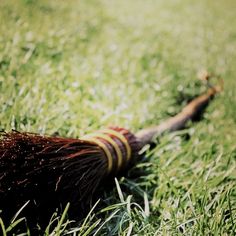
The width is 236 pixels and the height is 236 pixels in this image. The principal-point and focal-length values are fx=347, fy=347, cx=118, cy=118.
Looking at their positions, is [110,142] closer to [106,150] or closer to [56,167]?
[106,150]

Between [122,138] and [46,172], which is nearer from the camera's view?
[46,172]

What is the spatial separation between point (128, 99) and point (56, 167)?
1.46 m

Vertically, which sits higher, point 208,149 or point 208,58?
point 208,58

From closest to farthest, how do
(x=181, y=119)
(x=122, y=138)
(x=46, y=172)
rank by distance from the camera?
1. (x=46, y=172)
2. (x=122, y=138)
3. (x=181, y=119)

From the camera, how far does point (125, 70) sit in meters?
3.61

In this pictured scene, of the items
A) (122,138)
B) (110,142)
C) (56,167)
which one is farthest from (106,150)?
(56,167)

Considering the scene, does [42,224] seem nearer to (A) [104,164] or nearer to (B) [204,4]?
(A) [104,164]

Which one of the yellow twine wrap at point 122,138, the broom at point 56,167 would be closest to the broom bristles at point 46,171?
the broom at point 56,167

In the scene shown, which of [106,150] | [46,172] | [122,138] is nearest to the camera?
[46,172]

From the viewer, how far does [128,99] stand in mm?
3104

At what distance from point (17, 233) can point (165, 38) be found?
165 inches

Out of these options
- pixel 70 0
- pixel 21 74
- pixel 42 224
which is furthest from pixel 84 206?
pixel 70 0

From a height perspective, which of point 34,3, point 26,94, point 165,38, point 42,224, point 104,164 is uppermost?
point 34,3

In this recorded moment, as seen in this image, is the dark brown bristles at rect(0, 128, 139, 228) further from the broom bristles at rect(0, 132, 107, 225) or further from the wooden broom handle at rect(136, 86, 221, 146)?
the wooden broom handle at rect(136, 86, 221, 146)
